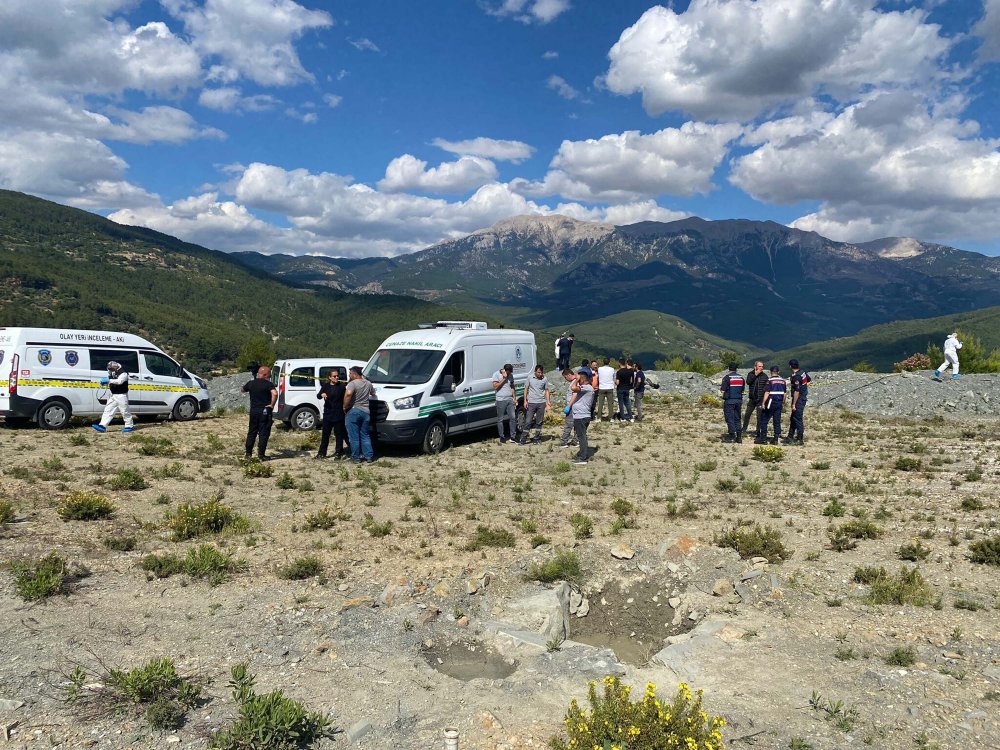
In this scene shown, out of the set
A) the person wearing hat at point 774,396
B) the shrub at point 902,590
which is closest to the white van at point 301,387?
the person wearing hat at point 774,396

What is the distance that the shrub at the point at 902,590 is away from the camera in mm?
6656

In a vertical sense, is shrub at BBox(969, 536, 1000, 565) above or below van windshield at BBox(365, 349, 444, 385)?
below

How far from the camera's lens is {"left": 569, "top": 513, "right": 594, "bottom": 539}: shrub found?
876 cm

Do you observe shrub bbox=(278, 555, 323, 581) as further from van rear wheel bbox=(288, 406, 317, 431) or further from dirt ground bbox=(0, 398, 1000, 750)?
van rear wheel bbox=(288, 406, 317, 431)

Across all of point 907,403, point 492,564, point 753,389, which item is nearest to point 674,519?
point 492,564

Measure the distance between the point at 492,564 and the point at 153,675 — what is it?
398 centimetres

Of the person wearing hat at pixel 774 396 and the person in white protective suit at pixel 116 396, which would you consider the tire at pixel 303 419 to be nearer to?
the person in white protective suit at pixel 116 396

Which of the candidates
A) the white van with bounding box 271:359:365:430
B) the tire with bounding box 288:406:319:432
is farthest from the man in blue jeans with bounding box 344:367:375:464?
the tire with bounding box 288:406:319:432

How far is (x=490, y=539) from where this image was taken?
848 cm

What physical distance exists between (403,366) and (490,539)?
286 inches

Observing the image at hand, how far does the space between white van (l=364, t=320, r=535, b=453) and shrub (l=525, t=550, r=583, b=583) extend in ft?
23.1

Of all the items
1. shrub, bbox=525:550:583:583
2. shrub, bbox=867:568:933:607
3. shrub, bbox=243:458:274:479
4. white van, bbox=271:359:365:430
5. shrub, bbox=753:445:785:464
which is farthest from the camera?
white van, bbox=271:359:365:430

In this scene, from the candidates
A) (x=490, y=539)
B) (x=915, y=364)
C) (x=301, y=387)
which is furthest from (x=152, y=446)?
(x=915, y=364)

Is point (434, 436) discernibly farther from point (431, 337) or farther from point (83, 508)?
point (83, 508)
